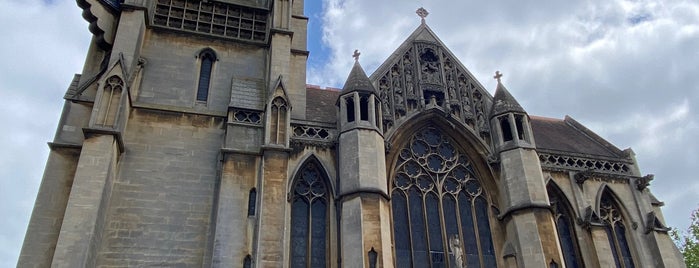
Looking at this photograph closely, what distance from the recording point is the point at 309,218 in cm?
1614

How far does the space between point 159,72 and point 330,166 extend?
6332 millimetres

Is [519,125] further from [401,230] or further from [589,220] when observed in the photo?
[401,230]

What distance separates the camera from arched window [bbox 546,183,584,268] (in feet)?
58.1

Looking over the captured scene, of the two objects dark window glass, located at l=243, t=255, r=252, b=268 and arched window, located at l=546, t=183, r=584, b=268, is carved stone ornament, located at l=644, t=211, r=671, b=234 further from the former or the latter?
dark window glass, located at l=243, t=255, r=252, b=268

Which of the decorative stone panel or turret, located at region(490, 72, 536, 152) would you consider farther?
the decorative stone panel

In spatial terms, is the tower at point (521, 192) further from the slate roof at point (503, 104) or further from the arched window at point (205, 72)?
the arched window at point (205, 72)

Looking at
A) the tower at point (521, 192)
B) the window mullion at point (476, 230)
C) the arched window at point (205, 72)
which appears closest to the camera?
the tower at point (521, 192)

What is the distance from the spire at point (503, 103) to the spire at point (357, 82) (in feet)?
14.3

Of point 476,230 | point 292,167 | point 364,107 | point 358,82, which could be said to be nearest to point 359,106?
point 364,107

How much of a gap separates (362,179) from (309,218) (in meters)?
1.92

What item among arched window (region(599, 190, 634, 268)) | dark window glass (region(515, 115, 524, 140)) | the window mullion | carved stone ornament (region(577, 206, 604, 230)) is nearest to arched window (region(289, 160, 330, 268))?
the window mullion

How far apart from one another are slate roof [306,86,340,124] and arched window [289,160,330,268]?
206 centimetres

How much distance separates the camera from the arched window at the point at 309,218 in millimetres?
15508

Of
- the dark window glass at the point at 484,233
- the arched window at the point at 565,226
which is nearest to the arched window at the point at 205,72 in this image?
the dark window glass at the point at 484,233
